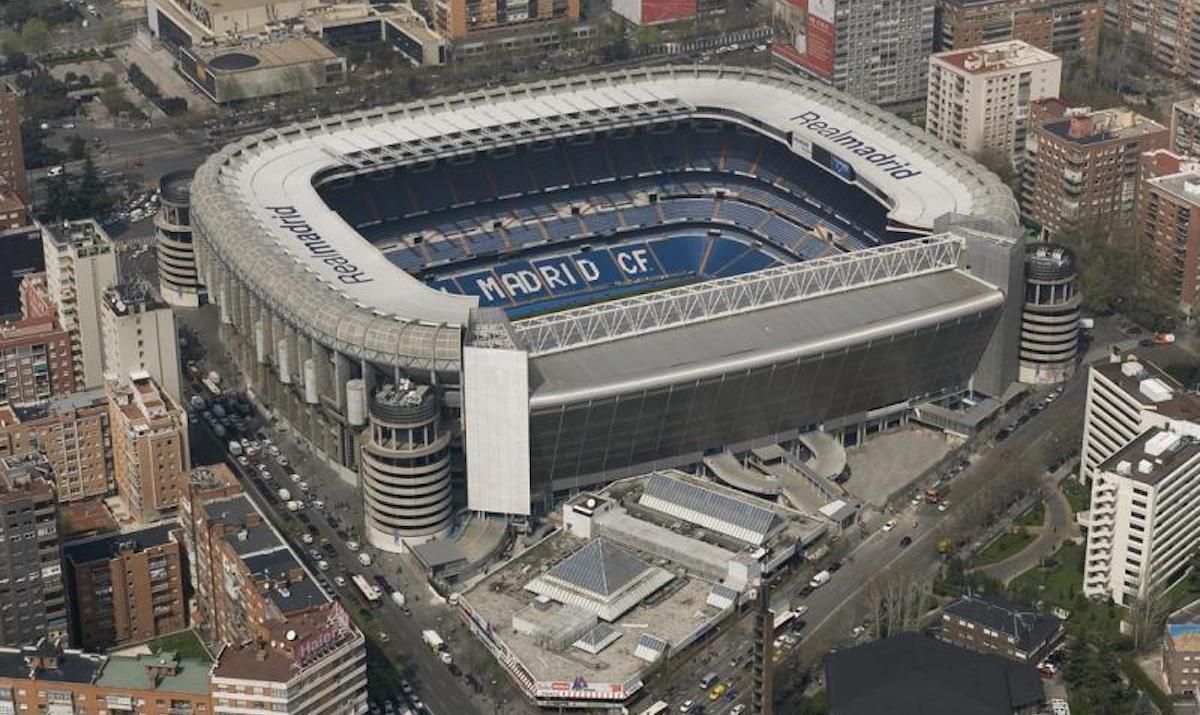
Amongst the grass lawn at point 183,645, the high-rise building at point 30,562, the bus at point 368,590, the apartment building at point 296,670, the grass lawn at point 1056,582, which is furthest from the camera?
the bus at point 368,590

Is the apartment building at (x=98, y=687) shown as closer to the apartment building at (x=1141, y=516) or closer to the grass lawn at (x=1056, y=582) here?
the grass lawn at (x=1056, y=582)

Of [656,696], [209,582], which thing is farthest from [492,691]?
[209,582]

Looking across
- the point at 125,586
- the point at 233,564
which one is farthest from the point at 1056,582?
the point at 125,586

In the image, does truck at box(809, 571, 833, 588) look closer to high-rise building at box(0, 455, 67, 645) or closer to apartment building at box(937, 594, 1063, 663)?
apartment building at box(937, 594, 1063, 663)

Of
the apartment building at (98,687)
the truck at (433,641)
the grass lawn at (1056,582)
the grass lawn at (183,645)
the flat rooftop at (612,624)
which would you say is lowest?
the grass lawn at (183,645)

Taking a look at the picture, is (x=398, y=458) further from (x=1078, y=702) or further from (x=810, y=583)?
(x=1078, y=702)

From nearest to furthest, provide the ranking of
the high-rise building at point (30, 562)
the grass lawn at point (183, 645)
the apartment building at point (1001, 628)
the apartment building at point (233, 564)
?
the apartment building at point (233, 564) → the high-rise building at point (30, 562) → the apartment building at point (1001, 628) → the grass lawn at point (183, 645)

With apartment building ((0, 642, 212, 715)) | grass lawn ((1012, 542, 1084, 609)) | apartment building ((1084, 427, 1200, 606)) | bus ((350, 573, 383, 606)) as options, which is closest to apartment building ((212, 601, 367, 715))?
apartment building ((0, 642, 212, 715))

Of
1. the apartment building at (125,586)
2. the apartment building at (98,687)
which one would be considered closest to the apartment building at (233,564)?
the apartment building at (125,586)
